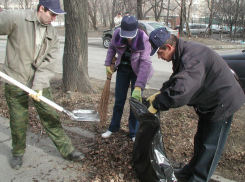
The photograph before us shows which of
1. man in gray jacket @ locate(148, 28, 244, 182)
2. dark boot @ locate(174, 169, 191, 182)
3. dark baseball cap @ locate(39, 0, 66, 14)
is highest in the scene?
dark baseball cap @ locate(39, 0, 66, 14)

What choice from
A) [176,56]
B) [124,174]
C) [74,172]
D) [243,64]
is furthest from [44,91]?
[243,64]

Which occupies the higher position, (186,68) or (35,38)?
(35,38)

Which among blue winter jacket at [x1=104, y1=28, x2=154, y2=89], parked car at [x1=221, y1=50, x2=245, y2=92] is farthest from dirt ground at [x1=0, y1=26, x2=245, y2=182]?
blue winter jacket at [x1=104, y1=28, x2=154, y2=89]

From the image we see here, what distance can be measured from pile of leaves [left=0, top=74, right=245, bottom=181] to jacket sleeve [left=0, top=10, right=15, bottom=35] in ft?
5.65

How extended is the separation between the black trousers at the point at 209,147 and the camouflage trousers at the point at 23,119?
1506 mm

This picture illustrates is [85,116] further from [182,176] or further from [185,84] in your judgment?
[185,84]

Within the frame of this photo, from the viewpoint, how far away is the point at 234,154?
3213 mm

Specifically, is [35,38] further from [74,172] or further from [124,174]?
[124,174]

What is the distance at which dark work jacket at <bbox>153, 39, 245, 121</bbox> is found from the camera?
2123 mm

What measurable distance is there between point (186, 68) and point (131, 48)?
1141mm

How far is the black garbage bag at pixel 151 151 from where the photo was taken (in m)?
2.47

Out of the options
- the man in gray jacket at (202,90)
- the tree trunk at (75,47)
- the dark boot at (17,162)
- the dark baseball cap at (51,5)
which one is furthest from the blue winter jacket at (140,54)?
the tree trunk at (75,47)

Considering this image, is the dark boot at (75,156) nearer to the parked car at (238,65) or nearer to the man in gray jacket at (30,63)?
the man in gray jacket at (30,63)

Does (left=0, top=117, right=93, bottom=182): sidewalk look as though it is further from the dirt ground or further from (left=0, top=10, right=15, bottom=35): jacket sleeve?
(left=0, top=10, right=15, bottom=35): jacket sleeve
